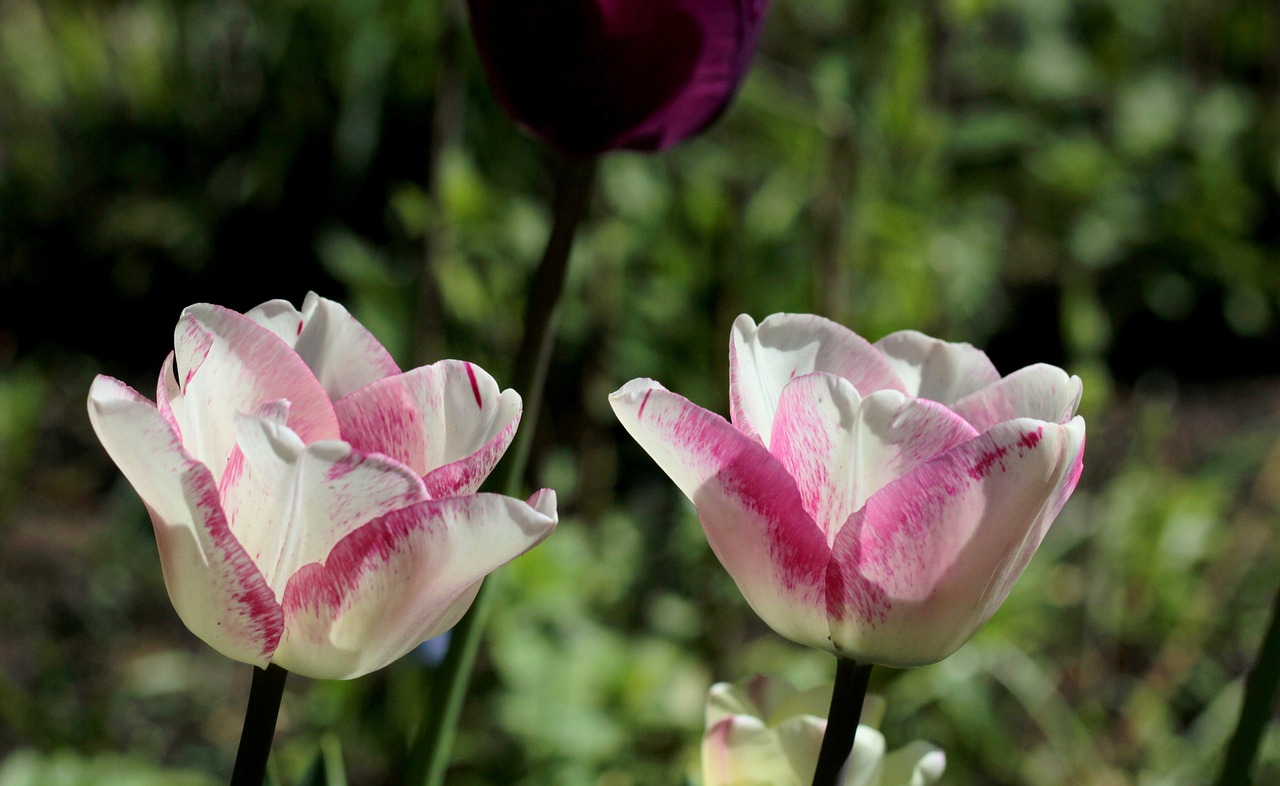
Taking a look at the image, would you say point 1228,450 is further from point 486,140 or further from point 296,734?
point 296,734

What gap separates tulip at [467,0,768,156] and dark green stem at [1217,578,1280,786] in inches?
8.9

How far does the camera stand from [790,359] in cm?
33

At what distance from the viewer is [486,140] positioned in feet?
5.87

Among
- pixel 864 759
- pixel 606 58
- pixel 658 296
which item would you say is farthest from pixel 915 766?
pixel 658 296

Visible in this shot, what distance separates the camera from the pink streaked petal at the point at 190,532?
0.23 metres

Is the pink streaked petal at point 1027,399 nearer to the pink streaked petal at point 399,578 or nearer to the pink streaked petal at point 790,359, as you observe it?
the pink streaked petal at point 790,359

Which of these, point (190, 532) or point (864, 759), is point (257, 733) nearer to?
point (190, 532)

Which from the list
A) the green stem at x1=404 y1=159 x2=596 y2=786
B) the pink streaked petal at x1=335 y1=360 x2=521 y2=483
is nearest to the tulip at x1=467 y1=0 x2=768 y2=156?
the green stem at x1=404 y1=159 x2=596 y2=786

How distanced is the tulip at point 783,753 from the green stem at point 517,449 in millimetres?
79

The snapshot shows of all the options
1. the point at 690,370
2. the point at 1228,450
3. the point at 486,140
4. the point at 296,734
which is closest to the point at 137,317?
the point at 486,140

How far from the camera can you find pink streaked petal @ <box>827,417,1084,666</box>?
0.26 meters

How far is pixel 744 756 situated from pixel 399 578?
0.14 metres

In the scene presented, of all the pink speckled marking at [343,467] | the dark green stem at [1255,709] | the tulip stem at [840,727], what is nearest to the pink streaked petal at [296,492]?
the pink speckled marking at [343,467]

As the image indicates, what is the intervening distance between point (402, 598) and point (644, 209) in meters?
1.10
